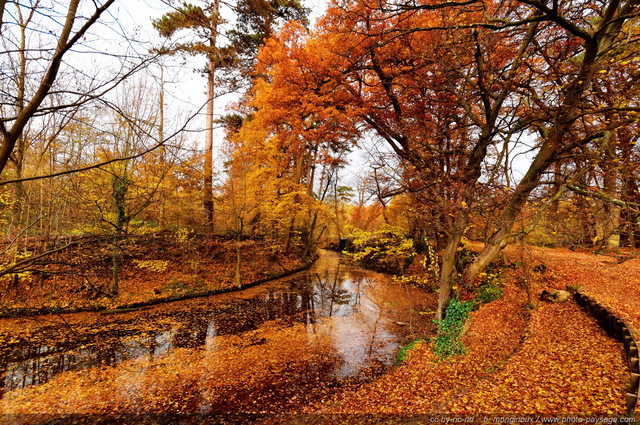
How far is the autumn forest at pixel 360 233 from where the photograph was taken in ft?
14.2

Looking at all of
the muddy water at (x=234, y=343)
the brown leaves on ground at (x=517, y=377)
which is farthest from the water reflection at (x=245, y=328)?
the brown leaves on ground at (x=517, y=377)

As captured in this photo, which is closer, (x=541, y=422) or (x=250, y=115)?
(x=541, y=422)

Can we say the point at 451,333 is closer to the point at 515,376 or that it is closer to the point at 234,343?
the point at 515,376

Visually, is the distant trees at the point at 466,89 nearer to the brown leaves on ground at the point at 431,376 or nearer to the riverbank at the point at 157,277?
the brown leaves on ground at the point at 431,376

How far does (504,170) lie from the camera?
6641mm

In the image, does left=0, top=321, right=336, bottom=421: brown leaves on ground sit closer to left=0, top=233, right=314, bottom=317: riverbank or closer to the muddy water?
the muddy water

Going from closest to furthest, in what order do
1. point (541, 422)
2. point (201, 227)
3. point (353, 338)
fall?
point (541, 422)
point (353, 338)
point (201, 227)

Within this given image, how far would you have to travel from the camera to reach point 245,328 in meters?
10.6

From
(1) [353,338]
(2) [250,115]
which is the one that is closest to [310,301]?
(1) [353,338]

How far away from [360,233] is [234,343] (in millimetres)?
6962

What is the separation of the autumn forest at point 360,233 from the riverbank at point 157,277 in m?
0.14

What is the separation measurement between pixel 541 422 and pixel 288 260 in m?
18.8

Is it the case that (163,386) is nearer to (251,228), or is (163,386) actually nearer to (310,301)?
(310,301)

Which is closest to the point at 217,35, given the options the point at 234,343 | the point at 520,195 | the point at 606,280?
the point at 520,195
